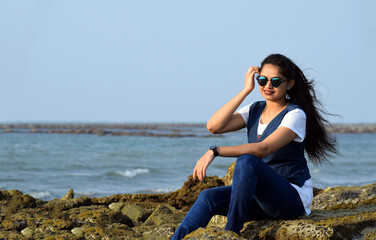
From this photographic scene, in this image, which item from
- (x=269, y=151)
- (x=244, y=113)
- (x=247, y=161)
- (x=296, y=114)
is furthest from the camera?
(x=244, y=113)

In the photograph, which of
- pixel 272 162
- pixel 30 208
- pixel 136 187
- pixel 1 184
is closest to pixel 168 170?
pixel 136 187

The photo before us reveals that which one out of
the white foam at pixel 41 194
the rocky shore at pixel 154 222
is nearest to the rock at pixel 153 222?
the rocky shore at pixel 154 222

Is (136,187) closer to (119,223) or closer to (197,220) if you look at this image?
(119,223)

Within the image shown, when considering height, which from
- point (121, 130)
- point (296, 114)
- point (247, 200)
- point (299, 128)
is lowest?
point (121, 130)

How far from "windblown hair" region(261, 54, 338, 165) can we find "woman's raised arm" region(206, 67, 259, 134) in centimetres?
16

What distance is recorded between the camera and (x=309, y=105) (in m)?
3.59

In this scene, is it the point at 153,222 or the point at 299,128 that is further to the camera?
the point at 153,222

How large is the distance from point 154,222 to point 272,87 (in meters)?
2.10

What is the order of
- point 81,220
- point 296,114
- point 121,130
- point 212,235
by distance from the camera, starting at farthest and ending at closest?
point 121,130 → point 81,220 → point 296,114 → point 212,235

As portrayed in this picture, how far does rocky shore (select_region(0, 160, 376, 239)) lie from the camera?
3.22 m

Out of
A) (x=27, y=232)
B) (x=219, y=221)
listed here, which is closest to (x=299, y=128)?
(x=219, y=221)

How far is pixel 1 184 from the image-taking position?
1362cm

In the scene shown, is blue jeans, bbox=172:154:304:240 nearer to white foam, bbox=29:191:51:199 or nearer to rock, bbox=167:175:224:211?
rock, bbox=167:175:224:211

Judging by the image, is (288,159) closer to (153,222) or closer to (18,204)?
(153,222)
